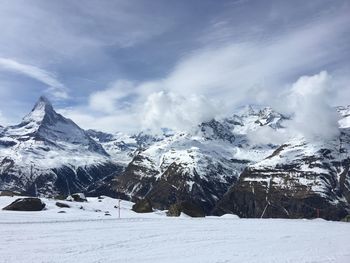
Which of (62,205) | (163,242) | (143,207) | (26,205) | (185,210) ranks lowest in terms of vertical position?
(163,242)

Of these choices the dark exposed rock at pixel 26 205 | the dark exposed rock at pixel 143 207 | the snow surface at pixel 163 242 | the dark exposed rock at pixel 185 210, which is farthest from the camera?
the dark exposed rock at pixel 143 207

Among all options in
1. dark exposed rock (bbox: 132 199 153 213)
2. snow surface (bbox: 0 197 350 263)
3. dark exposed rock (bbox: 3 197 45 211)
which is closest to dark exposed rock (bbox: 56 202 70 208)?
dark exposed rock (bbox: 3 197 45 211)

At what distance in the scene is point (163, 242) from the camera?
1428 inches

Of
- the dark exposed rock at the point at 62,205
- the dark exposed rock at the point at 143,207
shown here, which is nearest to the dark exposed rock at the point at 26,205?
the dark exposed rock at the point at 62,205

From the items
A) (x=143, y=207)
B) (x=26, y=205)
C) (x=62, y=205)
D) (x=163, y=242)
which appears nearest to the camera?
(x=163, y=242)

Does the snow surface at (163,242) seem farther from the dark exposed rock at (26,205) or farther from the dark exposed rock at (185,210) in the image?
the dark exposed rock at (185,210)

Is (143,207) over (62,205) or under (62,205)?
over

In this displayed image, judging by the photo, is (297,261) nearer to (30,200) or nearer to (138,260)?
Answer: (138,260)

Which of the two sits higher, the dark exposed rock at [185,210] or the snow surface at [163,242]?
the dark exposed rock at [185,210]

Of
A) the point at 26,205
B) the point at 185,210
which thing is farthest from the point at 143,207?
the point at 26,205

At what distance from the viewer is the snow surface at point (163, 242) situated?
30172 millimetres

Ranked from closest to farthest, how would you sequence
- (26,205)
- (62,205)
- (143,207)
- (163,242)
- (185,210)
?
(163,242), (26,205), (62,205), (185,210), (143,207)

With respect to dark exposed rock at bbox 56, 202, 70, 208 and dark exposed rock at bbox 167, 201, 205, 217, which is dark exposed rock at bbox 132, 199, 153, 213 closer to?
dark exposed rock at bbox 167, 201, 205, 217

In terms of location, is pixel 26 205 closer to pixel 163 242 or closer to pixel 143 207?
pixel 143 207
